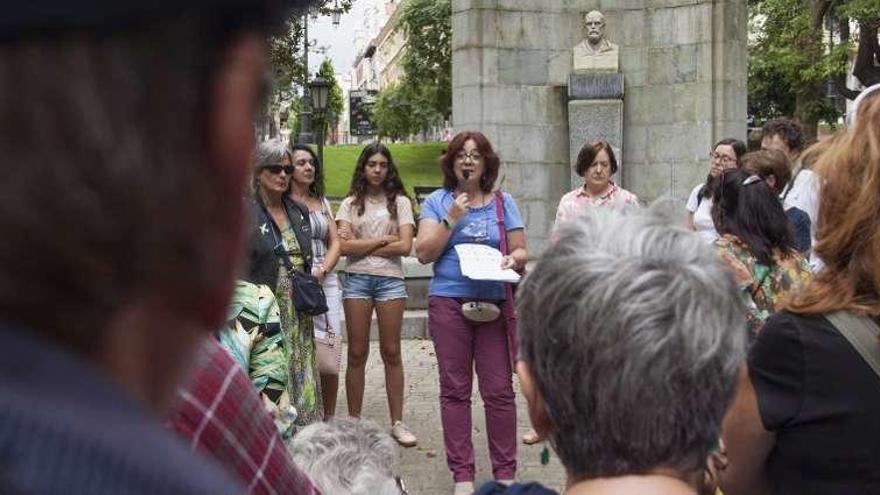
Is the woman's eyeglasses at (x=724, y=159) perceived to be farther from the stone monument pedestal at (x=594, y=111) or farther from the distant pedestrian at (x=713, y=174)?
the stone monument pedestal at (x=594, y=111)

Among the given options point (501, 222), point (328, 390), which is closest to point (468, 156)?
point (501, 222)

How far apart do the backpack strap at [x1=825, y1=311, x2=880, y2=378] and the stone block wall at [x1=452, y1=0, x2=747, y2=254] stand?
11659 mm

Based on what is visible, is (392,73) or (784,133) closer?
(784,133)

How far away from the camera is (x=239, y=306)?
349 cm

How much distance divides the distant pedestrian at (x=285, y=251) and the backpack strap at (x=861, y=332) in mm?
3483

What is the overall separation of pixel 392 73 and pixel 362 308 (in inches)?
4611

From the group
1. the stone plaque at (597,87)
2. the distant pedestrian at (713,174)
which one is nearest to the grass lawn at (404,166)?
the stone plaque at (597,87)

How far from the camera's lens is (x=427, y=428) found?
764cm

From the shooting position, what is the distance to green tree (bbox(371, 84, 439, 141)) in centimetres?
7119

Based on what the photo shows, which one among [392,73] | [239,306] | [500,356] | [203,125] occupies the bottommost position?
[500,356]

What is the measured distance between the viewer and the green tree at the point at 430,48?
191 ft

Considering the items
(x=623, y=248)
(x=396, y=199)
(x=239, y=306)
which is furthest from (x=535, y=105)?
(x=623, y=248)

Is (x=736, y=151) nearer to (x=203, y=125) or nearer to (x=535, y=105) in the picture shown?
(x=535, y=105)

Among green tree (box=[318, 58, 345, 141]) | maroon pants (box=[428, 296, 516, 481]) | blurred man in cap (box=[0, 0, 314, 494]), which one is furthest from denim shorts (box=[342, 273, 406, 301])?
green tree (box=[318, 58, 345, 141])
